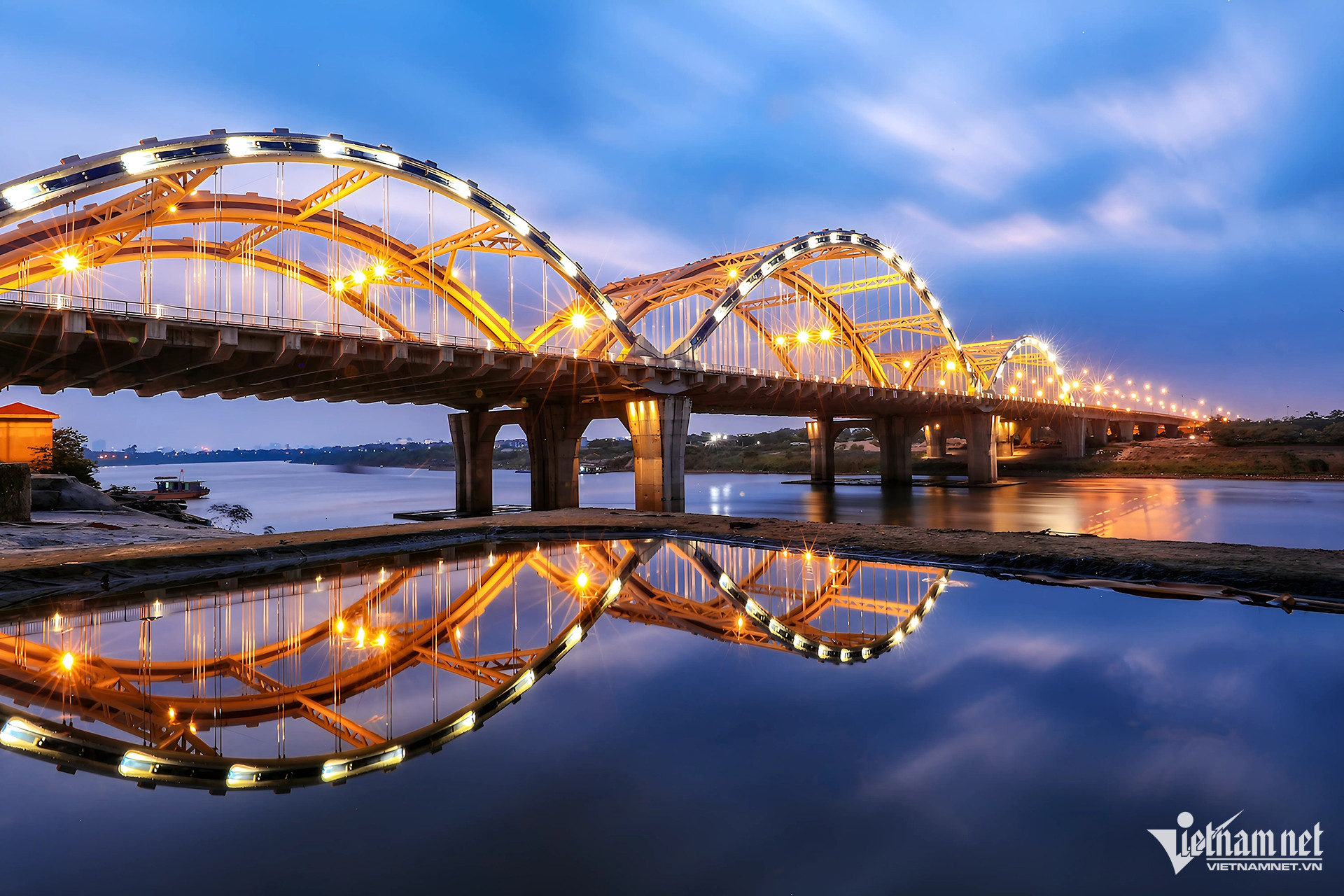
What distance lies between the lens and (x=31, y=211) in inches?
1013

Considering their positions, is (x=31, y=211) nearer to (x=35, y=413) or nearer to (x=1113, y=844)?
(x=35, y=413)

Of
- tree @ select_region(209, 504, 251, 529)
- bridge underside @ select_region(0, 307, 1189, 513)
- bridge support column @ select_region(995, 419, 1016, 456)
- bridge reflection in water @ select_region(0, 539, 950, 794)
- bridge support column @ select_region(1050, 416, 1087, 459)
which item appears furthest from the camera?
bridge support column @ select_region(995, 419, 1016, 456)

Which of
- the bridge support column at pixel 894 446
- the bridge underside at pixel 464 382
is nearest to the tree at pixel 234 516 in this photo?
the bridge underside at pixel 464 382

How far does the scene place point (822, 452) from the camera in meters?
91.4

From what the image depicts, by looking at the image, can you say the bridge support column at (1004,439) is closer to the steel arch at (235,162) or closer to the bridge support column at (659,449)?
the bridge support column at (659,449)

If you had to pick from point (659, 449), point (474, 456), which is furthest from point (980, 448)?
point (474, 456)

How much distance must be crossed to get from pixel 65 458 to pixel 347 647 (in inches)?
1565

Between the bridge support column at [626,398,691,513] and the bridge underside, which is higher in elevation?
the bridge underside

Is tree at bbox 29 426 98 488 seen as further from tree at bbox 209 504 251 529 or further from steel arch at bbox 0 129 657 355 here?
steel arch at bbox 0 129 657 355

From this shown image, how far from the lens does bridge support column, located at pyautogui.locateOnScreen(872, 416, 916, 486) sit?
85.3 metres

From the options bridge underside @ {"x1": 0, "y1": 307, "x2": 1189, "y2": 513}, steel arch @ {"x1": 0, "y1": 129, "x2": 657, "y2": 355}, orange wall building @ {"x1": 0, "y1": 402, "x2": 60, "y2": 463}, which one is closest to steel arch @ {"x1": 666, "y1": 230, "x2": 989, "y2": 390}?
bridge underside @ {"x1": 0, "y1": 307, "x2": 1189, "y2": 513}

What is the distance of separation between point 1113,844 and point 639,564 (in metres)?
14.1

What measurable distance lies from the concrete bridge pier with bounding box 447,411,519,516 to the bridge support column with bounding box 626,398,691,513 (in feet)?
33.8

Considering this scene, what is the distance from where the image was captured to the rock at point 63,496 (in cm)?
3152
